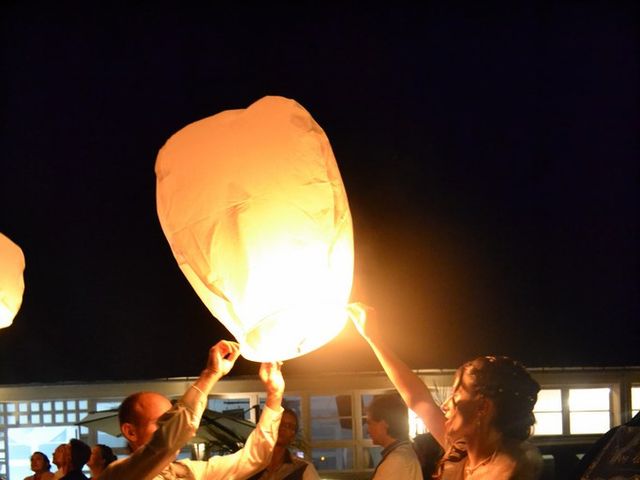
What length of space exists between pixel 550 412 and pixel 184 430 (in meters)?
10.6

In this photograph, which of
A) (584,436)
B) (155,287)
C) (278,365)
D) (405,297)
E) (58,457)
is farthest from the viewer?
(584,436)

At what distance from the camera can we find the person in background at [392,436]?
3336mm

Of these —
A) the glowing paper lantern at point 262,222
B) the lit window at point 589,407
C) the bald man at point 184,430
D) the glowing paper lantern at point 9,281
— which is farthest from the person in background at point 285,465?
the lit window at point 589,407

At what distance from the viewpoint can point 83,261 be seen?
34.9ft

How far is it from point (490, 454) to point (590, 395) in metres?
10.8

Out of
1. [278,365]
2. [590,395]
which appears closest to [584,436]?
[590,395]

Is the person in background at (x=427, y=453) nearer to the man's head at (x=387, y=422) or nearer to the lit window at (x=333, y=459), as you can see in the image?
the man's head at (x=387, y=422)

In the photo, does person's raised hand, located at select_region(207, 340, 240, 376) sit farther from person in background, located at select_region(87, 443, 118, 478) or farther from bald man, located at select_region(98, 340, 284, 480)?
person in background, located at select_region(87, 443, 118, 478)

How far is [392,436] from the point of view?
11.5 ft

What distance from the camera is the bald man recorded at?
232cm

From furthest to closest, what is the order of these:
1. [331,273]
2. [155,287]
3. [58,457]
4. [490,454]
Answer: [155,287]
[58,457]
[331,273]
[490,454]

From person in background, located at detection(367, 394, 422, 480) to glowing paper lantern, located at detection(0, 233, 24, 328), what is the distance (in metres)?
1.92

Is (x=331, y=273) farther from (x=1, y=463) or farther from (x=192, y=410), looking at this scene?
(x=1, y=463)

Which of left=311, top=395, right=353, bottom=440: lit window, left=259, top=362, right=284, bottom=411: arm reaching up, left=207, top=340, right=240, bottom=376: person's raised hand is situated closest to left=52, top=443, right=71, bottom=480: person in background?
left=259, top=362, right=284, bottom=411: arm reaching up
